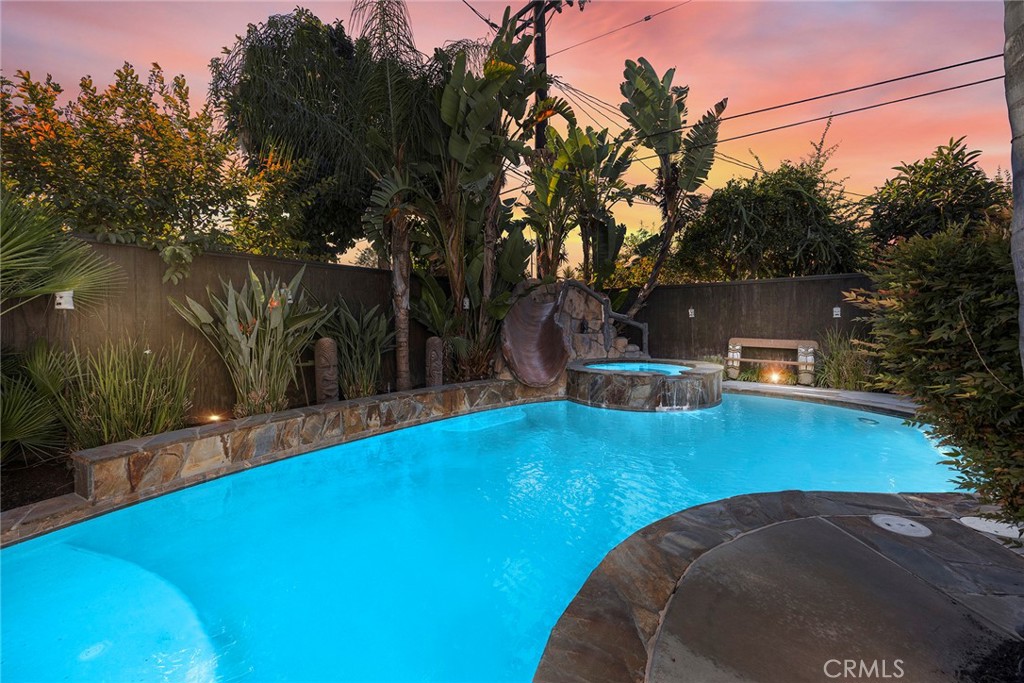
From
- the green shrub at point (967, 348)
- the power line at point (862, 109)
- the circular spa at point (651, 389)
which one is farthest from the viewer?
the circular spa at point (651, 389)

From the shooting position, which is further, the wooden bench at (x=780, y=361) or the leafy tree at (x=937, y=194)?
the wooden bench at (x=780, y=361)

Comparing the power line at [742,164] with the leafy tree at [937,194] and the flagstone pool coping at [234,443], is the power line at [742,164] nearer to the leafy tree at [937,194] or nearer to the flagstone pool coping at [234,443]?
the leafy tree at [937,194]

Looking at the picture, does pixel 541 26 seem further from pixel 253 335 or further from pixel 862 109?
pixel 253 335

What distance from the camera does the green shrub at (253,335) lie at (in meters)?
4.25

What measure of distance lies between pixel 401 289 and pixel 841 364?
728cm

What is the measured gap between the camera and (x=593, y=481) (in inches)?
147

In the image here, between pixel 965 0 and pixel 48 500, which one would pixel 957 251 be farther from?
pixel 965 0

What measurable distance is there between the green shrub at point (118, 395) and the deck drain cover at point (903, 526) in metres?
5.01

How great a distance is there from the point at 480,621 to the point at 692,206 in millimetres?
10638

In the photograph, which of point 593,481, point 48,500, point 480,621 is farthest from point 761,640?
point 48,500

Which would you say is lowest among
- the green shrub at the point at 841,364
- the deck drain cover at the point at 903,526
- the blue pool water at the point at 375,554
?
the blue pool water at the point at 375,554

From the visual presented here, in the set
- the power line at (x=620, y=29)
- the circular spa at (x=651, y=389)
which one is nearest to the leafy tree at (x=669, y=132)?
the power line at (x=620, y=29)

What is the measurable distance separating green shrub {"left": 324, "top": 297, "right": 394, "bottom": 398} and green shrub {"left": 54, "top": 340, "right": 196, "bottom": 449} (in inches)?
71.2

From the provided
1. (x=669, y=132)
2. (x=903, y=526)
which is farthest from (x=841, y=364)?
(x=903, y=526)
